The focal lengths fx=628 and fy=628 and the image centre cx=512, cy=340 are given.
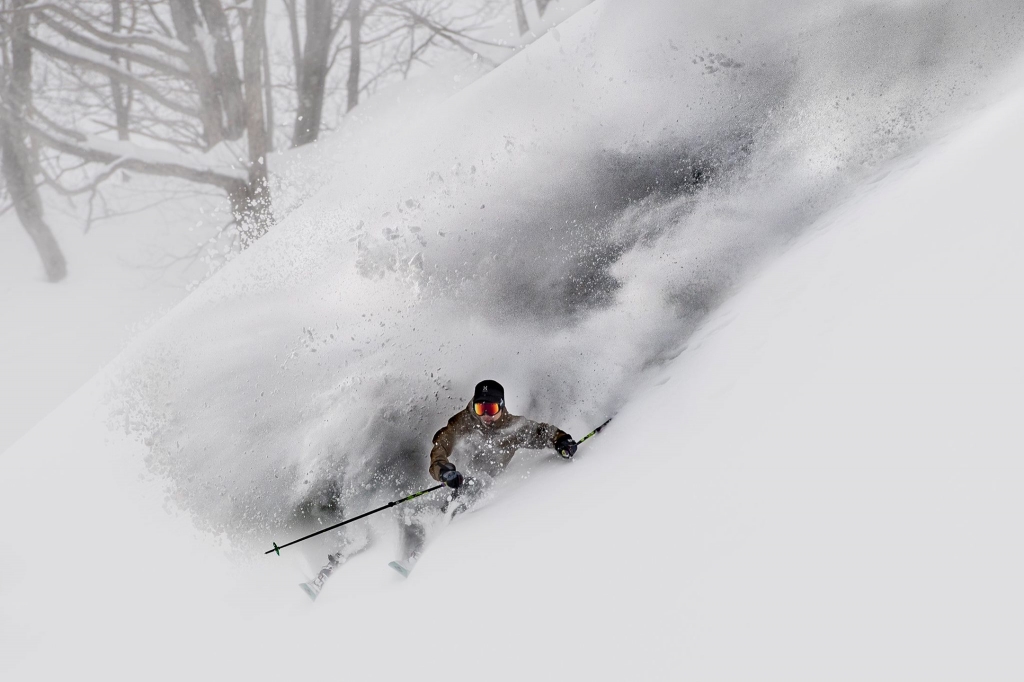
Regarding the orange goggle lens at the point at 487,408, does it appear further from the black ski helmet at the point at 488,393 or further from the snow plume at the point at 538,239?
the snow plume at the point at 538,239

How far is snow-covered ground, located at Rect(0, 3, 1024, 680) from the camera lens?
1858 mm

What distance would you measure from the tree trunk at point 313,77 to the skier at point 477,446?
5.92m

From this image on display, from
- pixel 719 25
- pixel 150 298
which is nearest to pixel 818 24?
pixel 719 25

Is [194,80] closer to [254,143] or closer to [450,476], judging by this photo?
[254,143]

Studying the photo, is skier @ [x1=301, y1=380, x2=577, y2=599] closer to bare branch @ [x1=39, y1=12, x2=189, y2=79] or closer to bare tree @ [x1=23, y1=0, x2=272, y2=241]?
bare tree @ [x1=23, y1=0, x2=272, y2=241]

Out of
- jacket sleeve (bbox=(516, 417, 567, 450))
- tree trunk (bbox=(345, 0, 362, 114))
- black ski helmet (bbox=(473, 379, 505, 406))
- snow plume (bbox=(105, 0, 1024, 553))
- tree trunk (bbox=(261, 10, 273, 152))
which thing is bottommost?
jacket sleeve (bbox=(516, 417, 567, 450))

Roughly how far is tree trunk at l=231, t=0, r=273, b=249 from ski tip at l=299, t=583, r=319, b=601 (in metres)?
3.87

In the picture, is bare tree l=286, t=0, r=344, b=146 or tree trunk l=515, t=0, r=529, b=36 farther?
bare tree l=286, t=0, r=344, b=146

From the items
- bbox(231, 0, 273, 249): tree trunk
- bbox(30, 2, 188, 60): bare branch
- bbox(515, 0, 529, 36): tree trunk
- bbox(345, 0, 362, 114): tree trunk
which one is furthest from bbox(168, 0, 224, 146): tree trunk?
bbox(515, 0, 529, 36): tree trunk

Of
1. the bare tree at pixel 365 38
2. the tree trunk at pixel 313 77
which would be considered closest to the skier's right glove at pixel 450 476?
the bare tree at pixel 365 38

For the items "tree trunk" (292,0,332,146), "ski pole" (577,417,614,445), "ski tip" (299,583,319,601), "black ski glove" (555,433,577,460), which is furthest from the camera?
"tree trunk" (292,0,332,146)

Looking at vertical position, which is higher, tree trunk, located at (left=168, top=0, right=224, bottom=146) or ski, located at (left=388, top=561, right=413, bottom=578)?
tree trunk, located at (left=168, top=0, right=224, bottom=146)

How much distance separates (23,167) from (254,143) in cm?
568

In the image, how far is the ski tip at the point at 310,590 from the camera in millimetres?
3152
